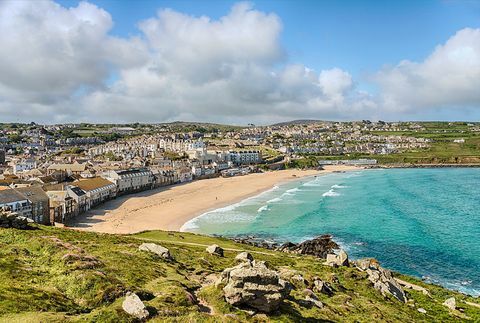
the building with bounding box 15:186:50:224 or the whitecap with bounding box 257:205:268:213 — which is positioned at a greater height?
the building with bounding box 15:186:50:224

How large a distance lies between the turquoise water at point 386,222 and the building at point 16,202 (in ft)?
75.0

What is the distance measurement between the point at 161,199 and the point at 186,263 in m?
62.9

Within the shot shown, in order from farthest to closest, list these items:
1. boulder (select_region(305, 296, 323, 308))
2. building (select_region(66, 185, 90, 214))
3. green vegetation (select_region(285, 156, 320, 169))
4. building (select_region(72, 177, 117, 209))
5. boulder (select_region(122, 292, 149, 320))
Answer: green vegetation (select_region(285, 156, 320, 169)), building (select_region(72, 177, 117, 209)), building (select_region(66, 185, 90, 214)), boulder (select_region(305, 296, 323, 308)), boulder (select_region(122, 292, 149, 320))

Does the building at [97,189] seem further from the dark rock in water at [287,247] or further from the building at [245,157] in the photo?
the building at [245,157]

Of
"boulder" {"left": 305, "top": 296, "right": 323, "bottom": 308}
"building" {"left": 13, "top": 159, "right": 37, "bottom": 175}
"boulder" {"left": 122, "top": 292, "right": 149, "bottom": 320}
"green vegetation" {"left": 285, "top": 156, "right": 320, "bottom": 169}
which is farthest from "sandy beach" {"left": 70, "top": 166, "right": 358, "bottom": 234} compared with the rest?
"green vegetation" {"left": 285, "top": 156, "right": 320, "bottom": 169}

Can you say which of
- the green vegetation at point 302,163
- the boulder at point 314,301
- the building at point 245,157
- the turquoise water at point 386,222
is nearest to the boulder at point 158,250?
the boulder at point 314,301

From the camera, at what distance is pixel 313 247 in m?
49.0

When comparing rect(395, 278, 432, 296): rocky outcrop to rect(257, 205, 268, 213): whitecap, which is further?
rect(257, 205, 268, 213): whitecap

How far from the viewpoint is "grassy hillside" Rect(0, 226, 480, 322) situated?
16.5m

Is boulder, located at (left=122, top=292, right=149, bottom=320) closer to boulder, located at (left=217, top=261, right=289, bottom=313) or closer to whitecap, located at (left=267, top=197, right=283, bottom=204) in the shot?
boulder, located at (left=217, top=261, right=289, bottom=313)

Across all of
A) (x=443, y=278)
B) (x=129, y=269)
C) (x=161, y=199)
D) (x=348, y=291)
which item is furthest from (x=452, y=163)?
(x=129, y=269)

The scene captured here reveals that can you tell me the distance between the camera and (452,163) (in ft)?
589

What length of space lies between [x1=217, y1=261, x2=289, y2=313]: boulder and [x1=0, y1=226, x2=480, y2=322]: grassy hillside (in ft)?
1.76

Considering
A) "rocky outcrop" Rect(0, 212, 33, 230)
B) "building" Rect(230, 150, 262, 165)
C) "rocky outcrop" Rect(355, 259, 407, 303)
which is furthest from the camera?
"building" Rect(230, 150, 262, 165)
